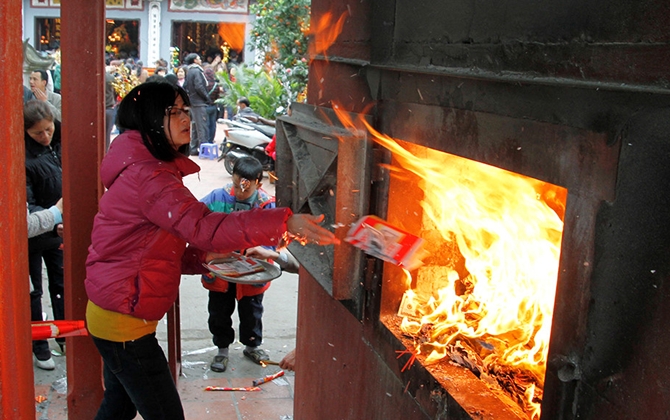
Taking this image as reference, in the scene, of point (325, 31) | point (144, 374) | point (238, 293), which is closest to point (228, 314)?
point (238, 293)

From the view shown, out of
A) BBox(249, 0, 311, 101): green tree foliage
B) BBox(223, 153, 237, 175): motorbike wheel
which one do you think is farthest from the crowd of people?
BBox(223, 153, 237, 175): motorbike wheel

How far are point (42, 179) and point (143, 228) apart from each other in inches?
88.6

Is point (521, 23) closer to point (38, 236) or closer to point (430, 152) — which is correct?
point (430, 152)

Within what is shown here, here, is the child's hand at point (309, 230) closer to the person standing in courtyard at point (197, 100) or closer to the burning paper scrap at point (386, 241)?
the burning paper scrap at point (386, 241)

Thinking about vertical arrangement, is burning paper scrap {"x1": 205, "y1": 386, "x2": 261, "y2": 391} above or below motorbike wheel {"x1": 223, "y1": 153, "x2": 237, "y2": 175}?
below

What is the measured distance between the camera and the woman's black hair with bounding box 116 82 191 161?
10.1ft

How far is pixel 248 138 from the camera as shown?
1253 cm

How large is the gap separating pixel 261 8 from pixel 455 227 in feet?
34.2

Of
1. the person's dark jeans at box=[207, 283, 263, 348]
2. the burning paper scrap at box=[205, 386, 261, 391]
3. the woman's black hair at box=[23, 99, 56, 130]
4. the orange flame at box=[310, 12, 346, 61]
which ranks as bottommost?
the burning paper scrap at box=[205, 386, 261, 391]

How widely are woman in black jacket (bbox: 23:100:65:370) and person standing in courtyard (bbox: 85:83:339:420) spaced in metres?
1.96

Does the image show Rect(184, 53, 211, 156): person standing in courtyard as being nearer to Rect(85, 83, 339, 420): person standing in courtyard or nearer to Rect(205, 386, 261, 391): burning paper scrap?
Rect(205, 386, 261, 391): burning paper scrap

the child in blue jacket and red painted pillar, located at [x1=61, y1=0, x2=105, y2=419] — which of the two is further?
the child in blue jacket

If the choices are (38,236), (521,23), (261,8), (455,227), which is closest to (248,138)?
(261,8)

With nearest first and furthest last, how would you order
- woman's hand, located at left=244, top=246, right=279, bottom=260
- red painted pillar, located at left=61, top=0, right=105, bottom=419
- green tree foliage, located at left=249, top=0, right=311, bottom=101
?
red painted pillar, located at left=61, top=0, right=105, bottom=419, woman's hand, located at left=244, top=246, right=279, bottom=260, green tree foliage, located at left=249, top=0, right=311, bottom=101
